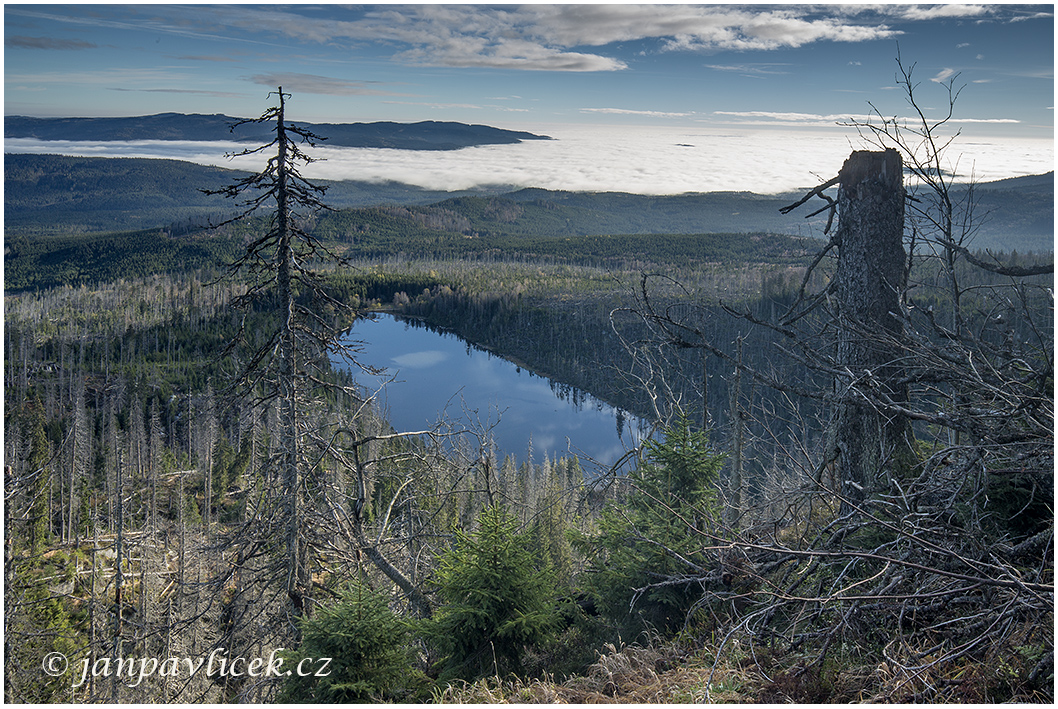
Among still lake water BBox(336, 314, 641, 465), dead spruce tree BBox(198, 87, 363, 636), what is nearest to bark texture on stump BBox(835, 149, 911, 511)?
dead spruce tree BBox(198, 87, 363, 636)

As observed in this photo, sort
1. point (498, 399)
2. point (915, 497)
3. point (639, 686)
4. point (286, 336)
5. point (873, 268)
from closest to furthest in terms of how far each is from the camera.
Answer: point (915, 497) < point (639, 686) < point (873, 268) < point (286, 336) < point (498, 399)

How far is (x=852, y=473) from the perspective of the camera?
5703 millimetres

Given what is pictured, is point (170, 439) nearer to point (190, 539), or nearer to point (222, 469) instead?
point (222, 469)

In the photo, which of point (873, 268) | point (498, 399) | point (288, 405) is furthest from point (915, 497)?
point (498, 399)

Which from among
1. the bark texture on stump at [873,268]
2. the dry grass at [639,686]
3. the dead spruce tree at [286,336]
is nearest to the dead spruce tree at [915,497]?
the bark texture on stump at [873,268]

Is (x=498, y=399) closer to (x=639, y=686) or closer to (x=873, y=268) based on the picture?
(x=873, y=268)

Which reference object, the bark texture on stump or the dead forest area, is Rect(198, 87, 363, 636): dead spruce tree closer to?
the dead forest area

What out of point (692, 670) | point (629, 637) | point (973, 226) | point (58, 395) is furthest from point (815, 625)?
point (58, 395)

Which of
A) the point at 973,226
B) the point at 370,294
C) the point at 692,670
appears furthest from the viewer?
the point at 370,294

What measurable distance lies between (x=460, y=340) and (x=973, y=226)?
121 meters

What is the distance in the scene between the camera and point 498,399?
A: 75000mm

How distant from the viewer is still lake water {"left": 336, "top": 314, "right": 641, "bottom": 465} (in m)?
73.4

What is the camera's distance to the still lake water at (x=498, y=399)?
241 ft

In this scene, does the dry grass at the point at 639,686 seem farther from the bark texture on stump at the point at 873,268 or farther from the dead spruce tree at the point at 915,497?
the bark texture on stump at the point at 873,268
